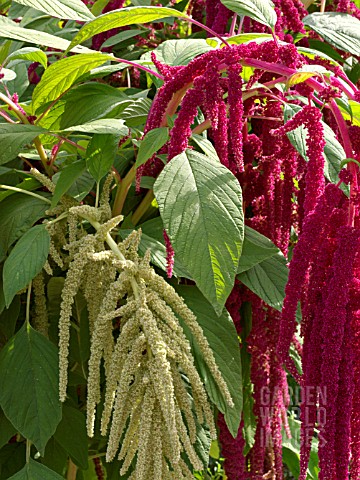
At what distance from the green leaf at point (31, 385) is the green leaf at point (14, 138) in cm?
18

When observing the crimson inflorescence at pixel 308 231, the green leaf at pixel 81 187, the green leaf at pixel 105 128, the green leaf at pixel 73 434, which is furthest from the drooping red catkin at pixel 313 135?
the green leaf at pixel 73 434

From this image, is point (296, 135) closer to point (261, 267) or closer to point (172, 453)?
point (261, 267)

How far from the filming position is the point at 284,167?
0.82 meters

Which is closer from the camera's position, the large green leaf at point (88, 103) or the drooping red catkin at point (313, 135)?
the drooping red catkin at point (313, 135)

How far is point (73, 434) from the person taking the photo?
0.88 m

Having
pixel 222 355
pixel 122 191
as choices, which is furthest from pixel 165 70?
pixel 222 355

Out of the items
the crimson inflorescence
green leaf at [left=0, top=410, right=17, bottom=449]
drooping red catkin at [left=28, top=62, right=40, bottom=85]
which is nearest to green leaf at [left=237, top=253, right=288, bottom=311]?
the crimson inflorescence

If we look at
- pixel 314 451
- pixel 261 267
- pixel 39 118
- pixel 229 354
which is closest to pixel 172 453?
pixel 229 354

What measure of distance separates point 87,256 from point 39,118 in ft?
0.80

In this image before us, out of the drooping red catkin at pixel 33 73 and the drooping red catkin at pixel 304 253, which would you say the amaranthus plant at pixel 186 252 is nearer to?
the drooping red catkin at pixel 304 253

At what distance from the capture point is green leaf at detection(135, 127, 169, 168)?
67 centimetres

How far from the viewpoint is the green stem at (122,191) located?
0.84 meters

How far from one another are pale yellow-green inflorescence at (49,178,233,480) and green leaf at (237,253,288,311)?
15 cm

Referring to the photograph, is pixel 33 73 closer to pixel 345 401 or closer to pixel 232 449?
pixel 232 449
